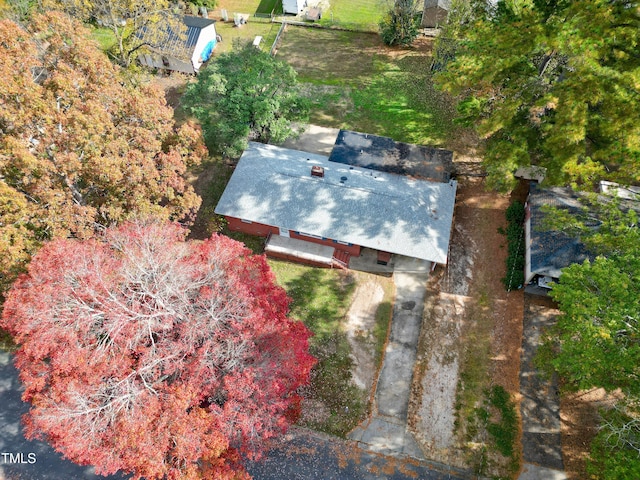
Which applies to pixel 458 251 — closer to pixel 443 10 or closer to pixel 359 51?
pixel 359 51

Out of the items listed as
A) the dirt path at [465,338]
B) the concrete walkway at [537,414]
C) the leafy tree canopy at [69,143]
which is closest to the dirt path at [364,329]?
the dirt path at [465,338]

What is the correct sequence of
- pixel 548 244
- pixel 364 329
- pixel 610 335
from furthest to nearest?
pixel 364 329 < pixel 548 244 < pixel 610 335

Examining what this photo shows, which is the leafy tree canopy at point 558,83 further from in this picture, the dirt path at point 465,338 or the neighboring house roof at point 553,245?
the dirt path at point 465,338

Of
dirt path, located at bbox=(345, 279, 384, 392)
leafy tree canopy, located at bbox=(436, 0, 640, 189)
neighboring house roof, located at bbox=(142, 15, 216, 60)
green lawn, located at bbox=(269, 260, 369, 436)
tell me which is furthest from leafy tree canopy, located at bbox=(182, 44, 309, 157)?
dirt path, located at bbox=(345, 279, 384, 392)

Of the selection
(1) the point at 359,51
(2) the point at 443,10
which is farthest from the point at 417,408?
(2) the point at 443,10

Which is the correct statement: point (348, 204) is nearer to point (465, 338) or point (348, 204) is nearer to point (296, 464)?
point (465, 338)

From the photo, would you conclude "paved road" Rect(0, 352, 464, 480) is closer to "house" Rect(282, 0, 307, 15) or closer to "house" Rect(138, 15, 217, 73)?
"house" Rect(138, 15, 217, 73)

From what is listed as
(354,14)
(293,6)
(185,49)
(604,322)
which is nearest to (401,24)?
(354,14)
